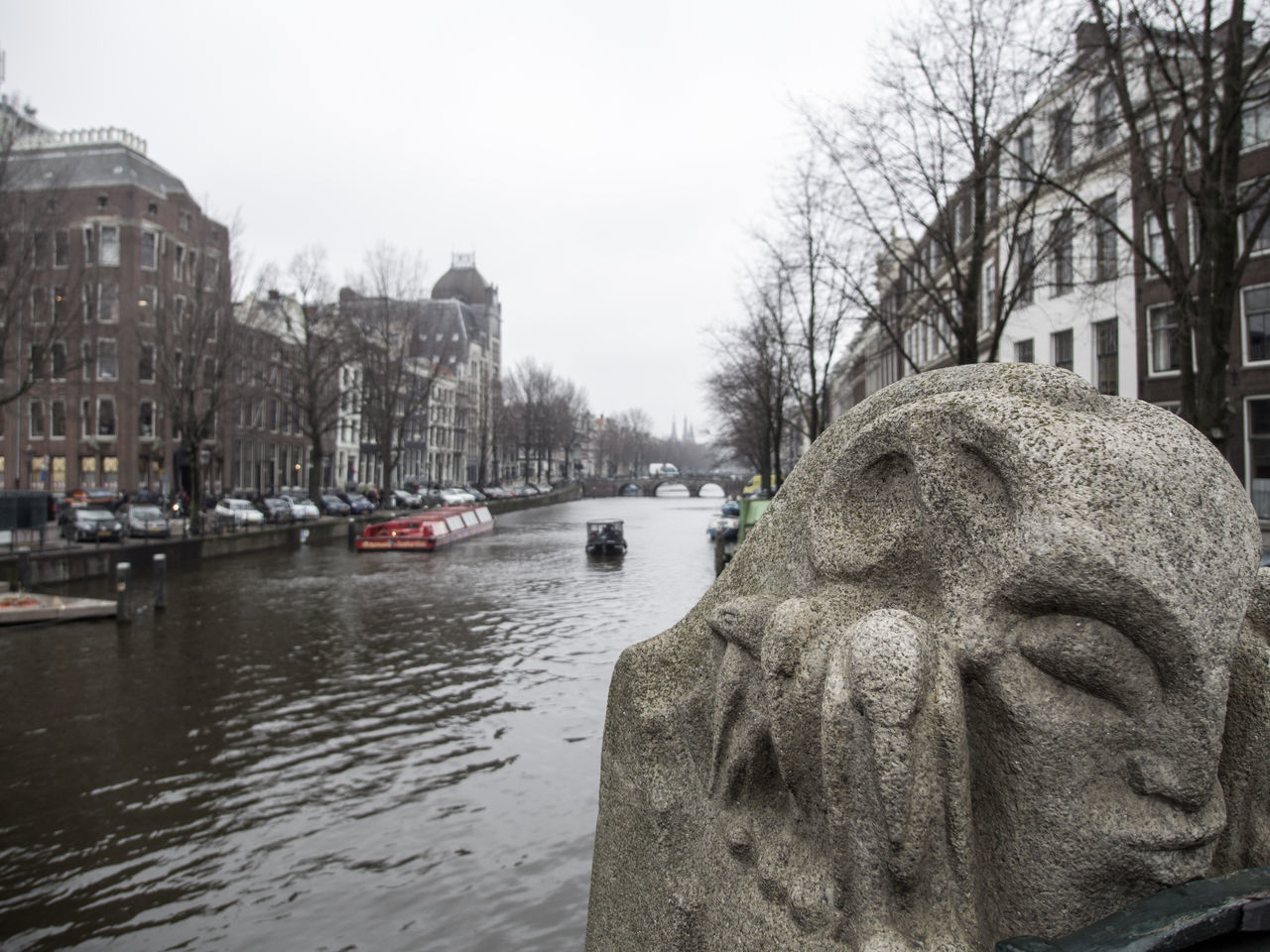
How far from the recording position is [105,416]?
162 feet

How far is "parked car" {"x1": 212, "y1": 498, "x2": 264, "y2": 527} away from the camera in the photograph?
3506 cm

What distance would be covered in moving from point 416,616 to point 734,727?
15350 millimetres

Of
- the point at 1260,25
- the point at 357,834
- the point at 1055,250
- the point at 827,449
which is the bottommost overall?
the point at 357,834

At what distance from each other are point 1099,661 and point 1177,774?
1.25 ft

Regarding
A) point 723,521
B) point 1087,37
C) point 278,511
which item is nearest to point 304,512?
point 278,511

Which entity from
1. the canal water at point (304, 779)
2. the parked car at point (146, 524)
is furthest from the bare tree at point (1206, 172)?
the parked car at point (146, 524)

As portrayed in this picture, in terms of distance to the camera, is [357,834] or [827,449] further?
[357,834]

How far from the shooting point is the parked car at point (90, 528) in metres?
27.1

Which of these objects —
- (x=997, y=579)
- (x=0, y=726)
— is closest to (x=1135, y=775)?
(x=997, y=579)

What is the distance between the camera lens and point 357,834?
7266mm

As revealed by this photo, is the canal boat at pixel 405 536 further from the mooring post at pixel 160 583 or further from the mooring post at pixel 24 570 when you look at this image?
the mooring post at pixel 160 583

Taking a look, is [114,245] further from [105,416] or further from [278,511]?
[278,511]

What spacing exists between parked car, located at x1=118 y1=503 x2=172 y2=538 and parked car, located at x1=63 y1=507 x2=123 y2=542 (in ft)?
2.94

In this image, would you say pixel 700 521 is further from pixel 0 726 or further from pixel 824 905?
pixel 824 905
